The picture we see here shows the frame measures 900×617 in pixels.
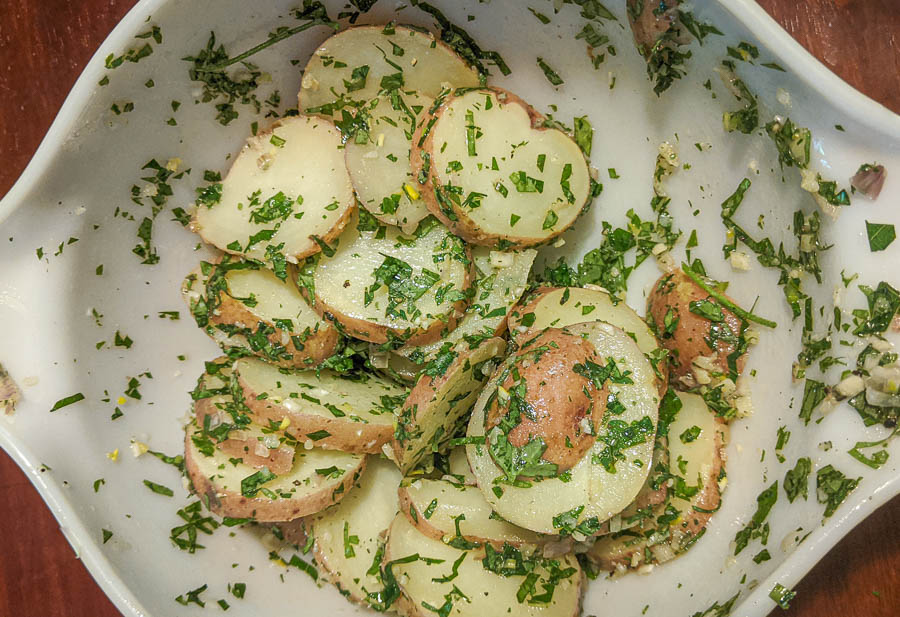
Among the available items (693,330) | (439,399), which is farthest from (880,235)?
(439,399)

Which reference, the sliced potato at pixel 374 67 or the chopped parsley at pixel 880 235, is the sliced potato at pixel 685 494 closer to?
the chopped parsley at pixel 880 235

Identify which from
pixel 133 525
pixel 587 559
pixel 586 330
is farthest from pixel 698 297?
pixel 133 525

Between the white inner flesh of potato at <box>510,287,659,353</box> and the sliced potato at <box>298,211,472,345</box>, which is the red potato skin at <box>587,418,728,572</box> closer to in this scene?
the white inner flesh of potato at <box>510,287,659,353</box>

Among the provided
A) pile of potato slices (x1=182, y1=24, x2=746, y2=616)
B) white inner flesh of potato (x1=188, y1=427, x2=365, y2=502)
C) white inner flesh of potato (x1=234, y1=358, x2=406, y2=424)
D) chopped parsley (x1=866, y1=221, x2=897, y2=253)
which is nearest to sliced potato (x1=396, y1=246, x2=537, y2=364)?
pile of potato slices (x1=182, y1=24, x2=746, y2=616)

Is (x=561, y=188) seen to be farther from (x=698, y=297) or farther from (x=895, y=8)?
(x=895, y=8)

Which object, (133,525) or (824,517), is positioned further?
(133,525)
